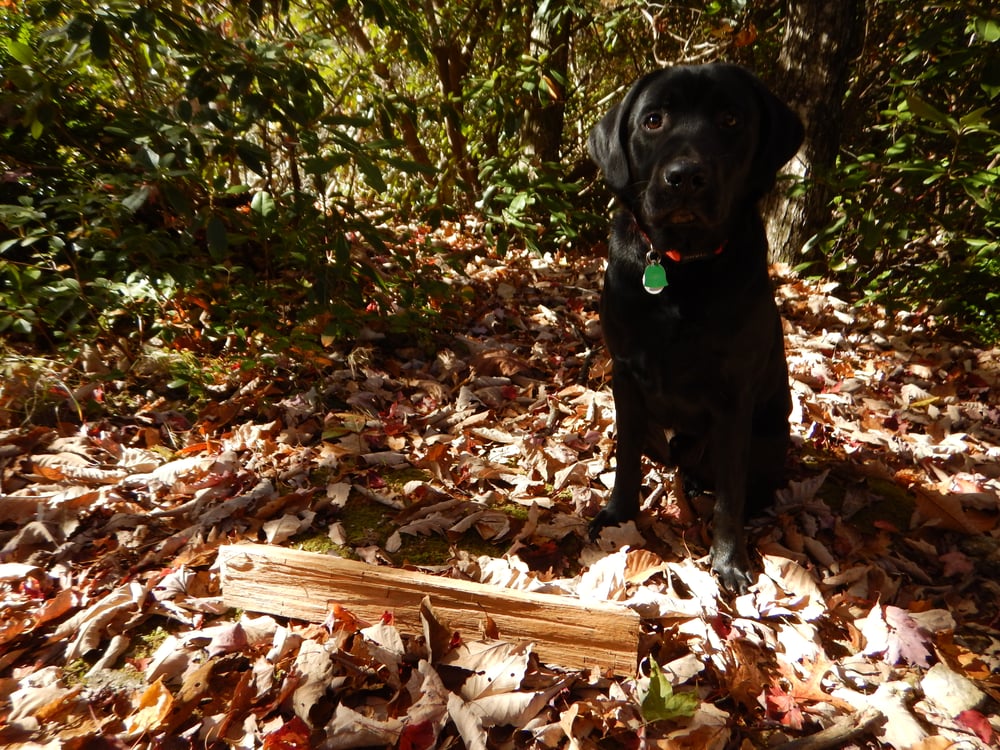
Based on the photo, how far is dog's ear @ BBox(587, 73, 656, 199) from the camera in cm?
219

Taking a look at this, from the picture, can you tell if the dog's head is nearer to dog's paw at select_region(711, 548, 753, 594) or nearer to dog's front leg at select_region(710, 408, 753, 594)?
dog's front leg at select_region(710, 408, 753, 594)

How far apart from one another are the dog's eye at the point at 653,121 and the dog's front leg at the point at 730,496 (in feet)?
3.38

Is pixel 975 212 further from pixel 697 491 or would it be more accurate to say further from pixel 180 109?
pixel 180 109

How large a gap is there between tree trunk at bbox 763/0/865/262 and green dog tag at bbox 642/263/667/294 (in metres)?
2.73

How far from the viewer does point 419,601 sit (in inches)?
69.8

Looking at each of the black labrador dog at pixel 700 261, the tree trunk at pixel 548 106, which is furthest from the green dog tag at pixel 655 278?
the tree trunk at pixel 548 106

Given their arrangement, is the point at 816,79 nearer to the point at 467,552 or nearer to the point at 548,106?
the point at 548,106

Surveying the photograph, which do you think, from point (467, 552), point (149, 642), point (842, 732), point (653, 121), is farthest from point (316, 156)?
point (842, 732)

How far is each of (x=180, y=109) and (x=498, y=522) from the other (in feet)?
6.50

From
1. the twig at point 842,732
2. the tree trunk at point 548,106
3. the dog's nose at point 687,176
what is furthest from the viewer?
the tree trunk at point 548,106

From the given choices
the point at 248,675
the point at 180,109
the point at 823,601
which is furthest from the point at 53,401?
the point at 823,601

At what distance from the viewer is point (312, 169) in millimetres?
2287

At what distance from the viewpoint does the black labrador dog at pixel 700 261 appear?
1966 mm

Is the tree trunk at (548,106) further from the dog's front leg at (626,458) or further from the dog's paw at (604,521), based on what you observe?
the dog's paw at (604,521)
